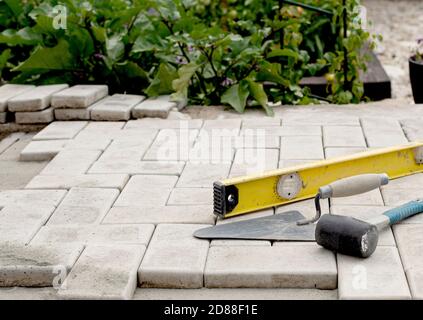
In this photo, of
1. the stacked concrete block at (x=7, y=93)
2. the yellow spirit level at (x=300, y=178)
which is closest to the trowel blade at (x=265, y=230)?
the yellow spirit level at (x=300, y=178)

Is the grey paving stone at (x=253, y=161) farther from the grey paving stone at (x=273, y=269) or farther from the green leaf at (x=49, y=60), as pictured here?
the green leaf at (x=49, y=60)

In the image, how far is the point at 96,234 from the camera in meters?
3.01

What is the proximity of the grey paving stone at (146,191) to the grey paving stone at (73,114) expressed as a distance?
1.09 metres

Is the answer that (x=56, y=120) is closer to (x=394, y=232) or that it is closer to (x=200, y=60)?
(x=200, y=60)

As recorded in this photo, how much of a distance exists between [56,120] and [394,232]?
2.35 metres

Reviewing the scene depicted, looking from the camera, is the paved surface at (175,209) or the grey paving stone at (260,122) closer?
the paved surface at (175,209)

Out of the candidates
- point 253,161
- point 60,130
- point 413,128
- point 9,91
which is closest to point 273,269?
point 253,161

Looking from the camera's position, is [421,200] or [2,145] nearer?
[421,200]

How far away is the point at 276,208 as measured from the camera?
10.6ft

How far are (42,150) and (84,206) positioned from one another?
2.97 feet

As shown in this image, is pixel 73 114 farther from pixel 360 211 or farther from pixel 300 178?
pixel 360 211

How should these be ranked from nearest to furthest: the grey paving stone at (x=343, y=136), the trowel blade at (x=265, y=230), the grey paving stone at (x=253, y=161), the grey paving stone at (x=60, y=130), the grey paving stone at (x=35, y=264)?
the grey paving stone at (x=35, y=264) → the trowel blade at (x=265, y=230) → the grey paving stone at (x=253, y=161) → the grey paving stone at (x=343, y=136) → the grey paving stone at (x=60, y=130)

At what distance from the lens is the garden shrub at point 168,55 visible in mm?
4816

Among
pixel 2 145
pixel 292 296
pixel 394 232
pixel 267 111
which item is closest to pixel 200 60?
pixel 267 111
